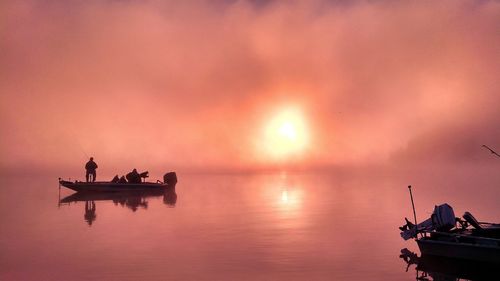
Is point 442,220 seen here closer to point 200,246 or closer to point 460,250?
point 460,250

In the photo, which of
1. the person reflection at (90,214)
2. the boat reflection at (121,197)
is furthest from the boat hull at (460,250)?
the boat reflection at (121,197)

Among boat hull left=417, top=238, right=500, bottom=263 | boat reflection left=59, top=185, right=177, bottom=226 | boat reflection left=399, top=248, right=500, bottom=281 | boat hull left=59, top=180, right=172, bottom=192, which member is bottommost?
boat reflection left=399, top=248, right=500, bottom=281

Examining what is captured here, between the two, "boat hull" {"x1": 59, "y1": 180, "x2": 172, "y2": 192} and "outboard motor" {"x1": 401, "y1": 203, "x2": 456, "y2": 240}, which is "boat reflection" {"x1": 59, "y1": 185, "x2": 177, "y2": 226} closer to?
"boat hull" {"x1": 59, "y1": 180, "x2": 172, "y2": 192}

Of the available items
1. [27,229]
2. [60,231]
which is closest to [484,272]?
[60,231]

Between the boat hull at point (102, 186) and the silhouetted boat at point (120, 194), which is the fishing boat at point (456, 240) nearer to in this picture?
the boat hull at point (102, 186)

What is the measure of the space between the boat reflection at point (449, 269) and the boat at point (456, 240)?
290 millimetres

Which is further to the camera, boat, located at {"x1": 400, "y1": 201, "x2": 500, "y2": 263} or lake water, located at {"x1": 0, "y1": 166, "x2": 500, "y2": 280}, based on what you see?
boat, located at {"x1": 400, "y1": 201, "x2": 500, "y2": 263}

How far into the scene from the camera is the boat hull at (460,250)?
23.3 m

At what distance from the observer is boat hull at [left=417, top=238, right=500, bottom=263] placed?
76.3 ft

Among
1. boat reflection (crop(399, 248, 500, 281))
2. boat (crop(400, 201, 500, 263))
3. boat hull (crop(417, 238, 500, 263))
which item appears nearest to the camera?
boat reflection (crop(399, 248, 500, 281))

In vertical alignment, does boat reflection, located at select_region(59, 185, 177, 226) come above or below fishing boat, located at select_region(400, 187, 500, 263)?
above

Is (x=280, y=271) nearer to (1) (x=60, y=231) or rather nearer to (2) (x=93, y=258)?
(2) (x=93, y=258)

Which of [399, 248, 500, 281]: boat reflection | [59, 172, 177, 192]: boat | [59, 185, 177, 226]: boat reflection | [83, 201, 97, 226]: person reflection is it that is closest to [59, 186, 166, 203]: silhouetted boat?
[59, 185, 177, 226]: boat reflection

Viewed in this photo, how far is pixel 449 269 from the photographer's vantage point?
23.9 meters
